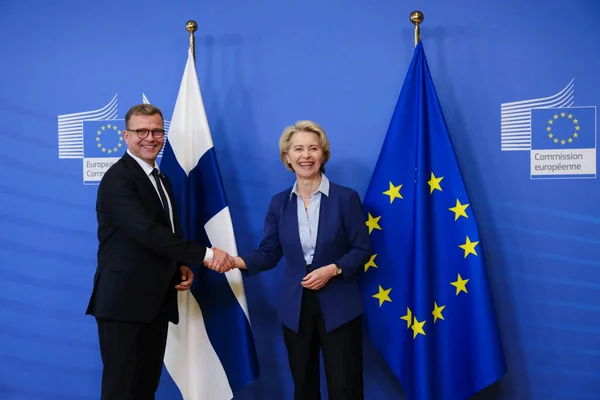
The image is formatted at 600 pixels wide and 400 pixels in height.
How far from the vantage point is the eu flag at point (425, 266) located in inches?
81.3

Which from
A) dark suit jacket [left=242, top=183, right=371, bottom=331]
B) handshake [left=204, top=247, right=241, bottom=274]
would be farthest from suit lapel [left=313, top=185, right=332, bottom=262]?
handshake [left=204, top=247, right=241, bottom=274]

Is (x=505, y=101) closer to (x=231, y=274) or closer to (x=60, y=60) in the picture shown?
(x=231, y=274)

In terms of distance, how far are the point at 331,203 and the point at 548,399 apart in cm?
143

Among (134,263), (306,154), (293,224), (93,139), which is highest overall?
(93,139)

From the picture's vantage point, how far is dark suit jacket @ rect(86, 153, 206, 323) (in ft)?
5.65

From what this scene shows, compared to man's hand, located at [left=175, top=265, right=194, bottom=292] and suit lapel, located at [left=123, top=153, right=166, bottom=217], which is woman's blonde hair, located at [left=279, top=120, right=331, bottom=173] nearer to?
suit lapel, located at [left=123, top=153, right=166, bottom=217]

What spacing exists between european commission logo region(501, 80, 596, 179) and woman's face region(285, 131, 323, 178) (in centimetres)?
94

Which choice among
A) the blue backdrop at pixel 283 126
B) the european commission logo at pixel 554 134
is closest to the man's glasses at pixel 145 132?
the blue backdrop at pixel 283 126

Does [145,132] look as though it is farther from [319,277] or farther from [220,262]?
[319,277]

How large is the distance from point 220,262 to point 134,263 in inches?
13.0

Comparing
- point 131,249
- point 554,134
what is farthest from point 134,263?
point 554,134

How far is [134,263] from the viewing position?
1756mm

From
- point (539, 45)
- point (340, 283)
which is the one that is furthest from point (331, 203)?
point (539, 45)

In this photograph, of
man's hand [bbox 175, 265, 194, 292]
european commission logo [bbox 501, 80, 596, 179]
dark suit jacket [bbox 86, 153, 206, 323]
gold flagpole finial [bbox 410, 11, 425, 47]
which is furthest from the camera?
european commission logo [bbox 501, 80, 596, 179]
